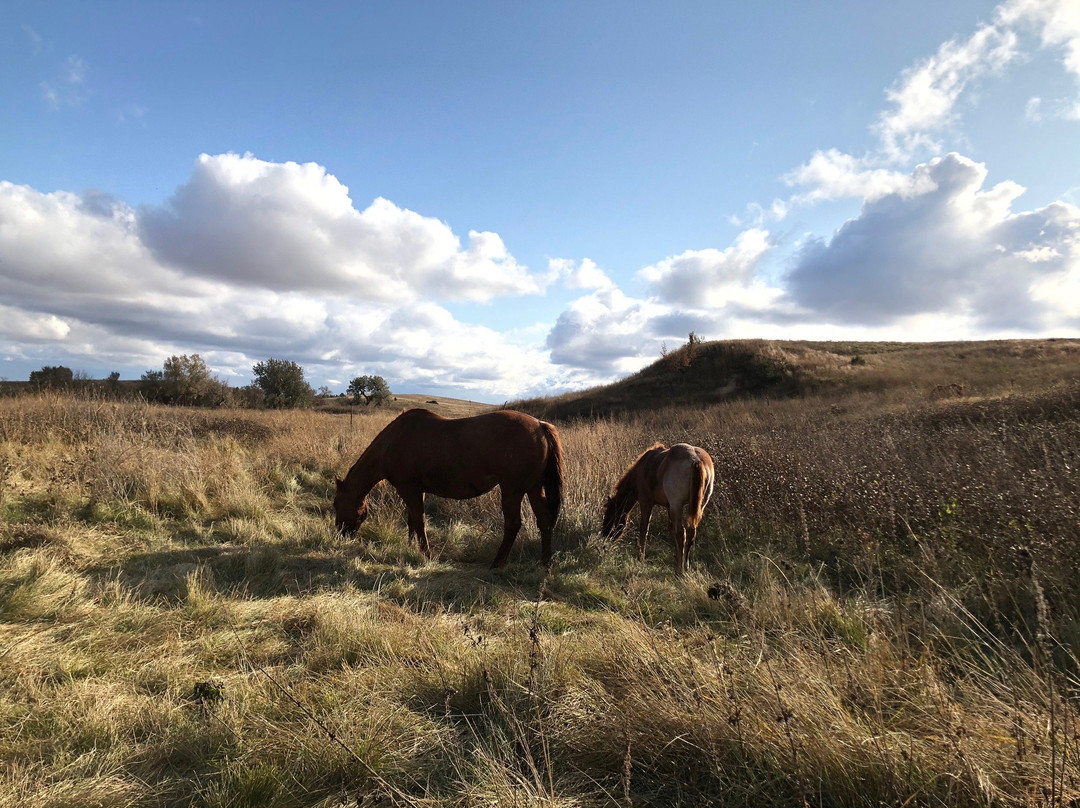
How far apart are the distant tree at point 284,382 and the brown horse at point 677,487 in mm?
32432

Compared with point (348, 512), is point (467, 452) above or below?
above

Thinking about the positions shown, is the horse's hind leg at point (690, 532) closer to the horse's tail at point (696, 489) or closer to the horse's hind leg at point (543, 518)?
the horse's tail at point (696, 489)

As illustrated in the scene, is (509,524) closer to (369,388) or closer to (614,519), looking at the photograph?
(614,519)

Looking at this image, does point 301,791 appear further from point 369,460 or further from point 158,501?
point 158,501

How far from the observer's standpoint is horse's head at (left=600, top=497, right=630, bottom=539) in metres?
7.30

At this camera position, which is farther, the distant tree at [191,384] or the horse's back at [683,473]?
the distant tree at [191,384]

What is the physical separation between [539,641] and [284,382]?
3697cm

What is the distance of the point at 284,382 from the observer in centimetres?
3541

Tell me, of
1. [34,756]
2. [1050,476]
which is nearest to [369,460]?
[34,756]

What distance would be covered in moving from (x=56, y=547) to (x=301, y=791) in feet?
16.1

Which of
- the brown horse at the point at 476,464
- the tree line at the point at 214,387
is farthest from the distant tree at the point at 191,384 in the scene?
the brown horse at the point at 476,464

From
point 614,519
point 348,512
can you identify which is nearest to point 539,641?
point 614,519

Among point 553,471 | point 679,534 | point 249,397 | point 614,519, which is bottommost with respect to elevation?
point 614,519

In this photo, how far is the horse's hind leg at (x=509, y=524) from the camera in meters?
6.31
